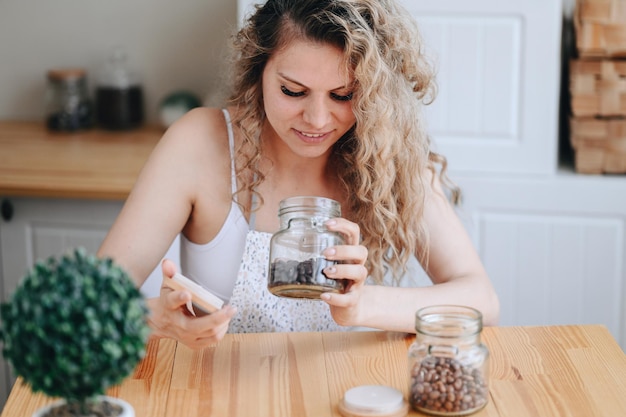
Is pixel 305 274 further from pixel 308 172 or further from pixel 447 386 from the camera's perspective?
pixel 308 172

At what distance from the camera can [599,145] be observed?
97.5 inches

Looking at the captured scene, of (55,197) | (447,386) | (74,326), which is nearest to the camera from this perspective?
(74,326)

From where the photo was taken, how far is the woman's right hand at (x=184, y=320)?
129 centimetres

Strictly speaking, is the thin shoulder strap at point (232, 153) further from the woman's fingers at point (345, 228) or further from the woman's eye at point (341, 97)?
the woman's fingers at point (345, 228)

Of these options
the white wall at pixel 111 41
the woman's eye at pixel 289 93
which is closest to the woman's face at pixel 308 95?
the woman's eye at pixel 289 93

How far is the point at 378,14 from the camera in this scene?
1.67 metres

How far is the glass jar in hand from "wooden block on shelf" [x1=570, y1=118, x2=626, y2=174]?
1292 mm

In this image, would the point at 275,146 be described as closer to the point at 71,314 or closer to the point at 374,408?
the point at 374,408

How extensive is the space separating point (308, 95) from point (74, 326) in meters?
0.79

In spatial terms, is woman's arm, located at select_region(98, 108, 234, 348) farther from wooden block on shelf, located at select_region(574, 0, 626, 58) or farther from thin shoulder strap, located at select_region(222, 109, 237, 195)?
A: wooden block on shelf, located at select_region(574, 0, 626, 58)

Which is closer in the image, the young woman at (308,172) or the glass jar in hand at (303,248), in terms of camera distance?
the glass jar in hand at (303,248)

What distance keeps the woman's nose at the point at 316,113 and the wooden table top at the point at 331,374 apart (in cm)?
38

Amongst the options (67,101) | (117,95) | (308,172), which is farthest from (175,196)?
(67,101)

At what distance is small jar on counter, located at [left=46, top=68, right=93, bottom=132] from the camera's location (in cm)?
308
